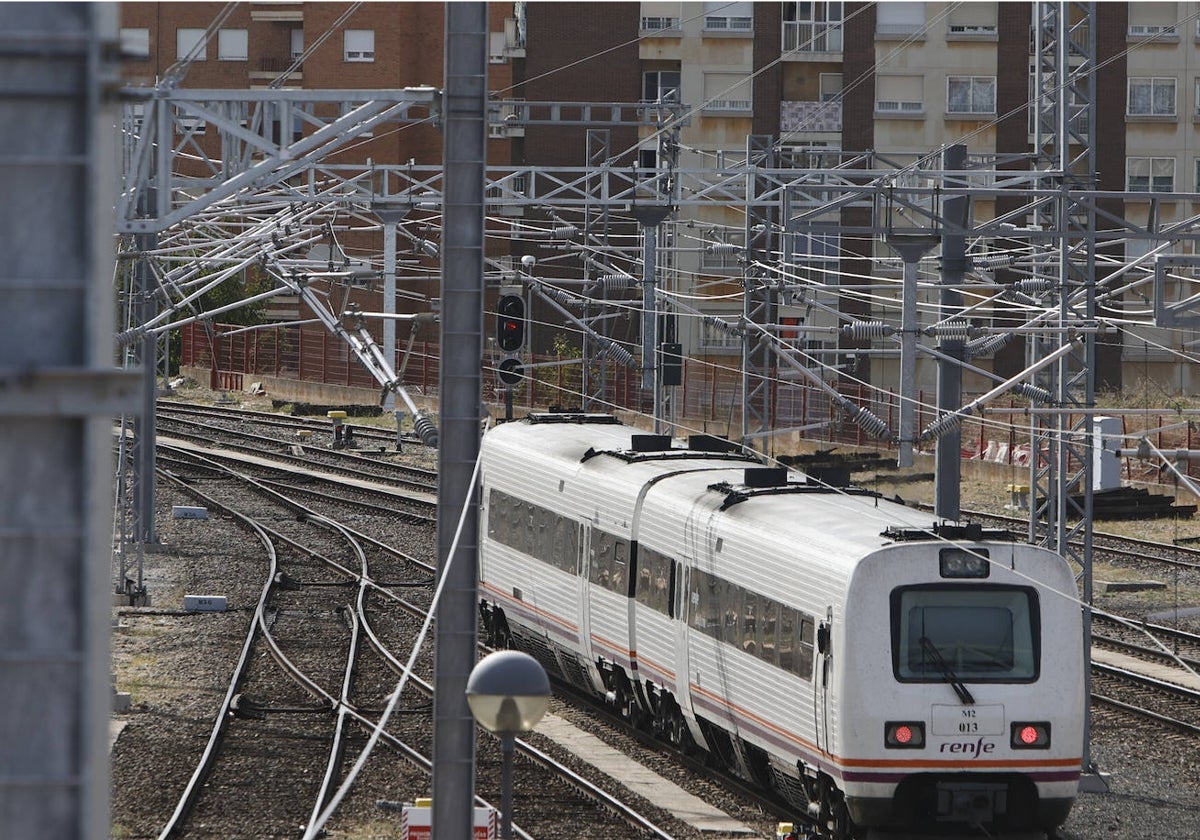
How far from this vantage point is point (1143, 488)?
36781 millimetres

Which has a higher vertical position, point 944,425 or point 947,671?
point 944,425

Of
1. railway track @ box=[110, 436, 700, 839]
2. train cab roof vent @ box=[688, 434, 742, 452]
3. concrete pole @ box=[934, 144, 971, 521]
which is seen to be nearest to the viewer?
railway track @ box=[110, 436, 700, 839]

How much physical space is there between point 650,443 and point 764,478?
126 inches

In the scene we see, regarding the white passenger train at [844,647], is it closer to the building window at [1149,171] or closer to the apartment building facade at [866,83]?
the apartment building facade at [866,83]

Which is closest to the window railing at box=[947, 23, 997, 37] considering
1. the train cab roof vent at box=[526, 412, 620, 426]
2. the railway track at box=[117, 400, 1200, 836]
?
the railway track at box=[117, 400, 1200, 836]

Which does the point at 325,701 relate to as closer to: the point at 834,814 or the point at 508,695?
the point at 834,814

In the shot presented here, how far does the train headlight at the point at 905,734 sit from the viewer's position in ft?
38.8

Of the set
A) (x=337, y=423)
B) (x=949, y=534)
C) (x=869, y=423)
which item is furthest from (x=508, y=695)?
(x=337, y=423)

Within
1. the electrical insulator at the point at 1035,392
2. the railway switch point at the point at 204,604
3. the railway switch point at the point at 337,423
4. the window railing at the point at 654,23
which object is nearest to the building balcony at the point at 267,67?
the window railing at the point at 654,23

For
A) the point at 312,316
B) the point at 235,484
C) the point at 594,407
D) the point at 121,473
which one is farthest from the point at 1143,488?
the point at 312,316

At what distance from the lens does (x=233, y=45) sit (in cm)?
6875

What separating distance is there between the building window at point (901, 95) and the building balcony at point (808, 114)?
1381mm

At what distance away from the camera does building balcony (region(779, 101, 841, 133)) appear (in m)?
55.8

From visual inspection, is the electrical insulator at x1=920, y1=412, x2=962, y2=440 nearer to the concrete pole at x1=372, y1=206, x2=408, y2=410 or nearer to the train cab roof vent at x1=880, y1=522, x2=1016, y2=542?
the train cab roof vent at x1=880, y1=522, x2=1016, y2=542
